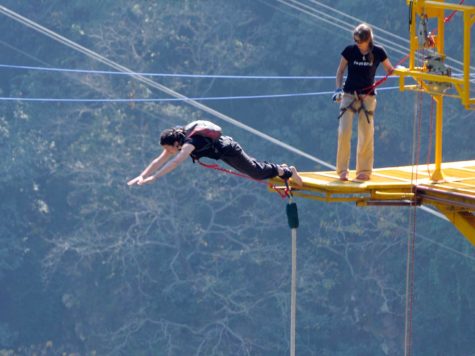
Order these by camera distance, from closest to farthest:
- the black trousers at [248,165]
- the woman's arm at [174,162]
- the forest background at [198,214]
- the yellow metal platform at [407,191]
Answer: the woman's arm at [174,162], the yellow metal platform at [407,191], the black trousers at [248,165], the forest background at [198,214]

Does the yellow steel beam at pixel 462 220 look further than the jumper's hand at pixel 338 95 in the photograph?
Yes

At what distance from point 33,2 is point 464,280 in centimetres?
1095

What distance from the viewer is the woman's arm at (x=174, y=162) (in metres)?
8.33

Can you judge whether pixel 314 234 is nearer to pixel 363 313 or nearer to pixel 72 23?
pixel 363 313

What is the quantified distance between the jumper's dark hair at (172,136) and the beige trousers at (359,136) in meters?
1.14

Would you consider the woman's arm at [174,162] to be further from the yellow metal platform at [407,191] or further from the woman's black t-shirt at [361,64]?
the woman's black t-shirt at [361,64]

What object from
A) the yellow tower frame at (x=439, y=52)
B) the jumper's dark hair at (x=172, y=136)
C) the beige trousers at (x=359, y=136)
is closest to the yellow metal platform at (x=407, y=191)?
the beige trousers at (x=359, y=136)

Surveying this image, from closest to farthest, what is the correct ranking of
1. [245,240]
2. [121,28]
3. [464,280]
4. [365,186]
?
[365,186], [464,280], [245,240], [121,28]

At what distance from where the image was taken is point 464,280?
985 inches

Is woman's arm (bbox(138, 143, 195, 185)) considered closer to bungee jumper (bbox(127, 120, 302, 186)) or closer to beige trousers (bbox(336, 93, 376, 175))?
bungee jumper (bbox(127, 120, 302, 186))

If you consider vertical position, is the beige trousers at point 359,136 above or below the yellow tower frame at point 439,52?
below

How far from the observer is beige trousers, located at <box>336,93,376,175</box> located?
903 centimetres

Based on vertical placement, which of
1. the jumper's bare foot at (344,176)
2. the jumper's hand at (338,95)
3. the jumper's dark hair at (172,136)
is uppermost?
the jumper's hand at (338,95)

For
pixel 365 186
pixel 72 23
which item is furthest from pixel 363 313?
pixel 365 186
